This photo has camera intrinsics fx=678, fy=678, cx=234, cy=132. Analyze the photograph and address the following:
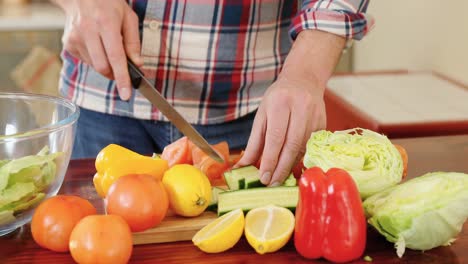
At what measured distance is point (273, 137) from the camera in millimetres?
1116

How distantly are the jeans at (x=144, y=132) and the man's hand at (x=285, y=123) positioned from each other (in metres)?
0.36

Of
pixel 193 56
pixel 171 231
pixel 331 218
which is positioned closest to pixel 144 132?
pixel 193 56

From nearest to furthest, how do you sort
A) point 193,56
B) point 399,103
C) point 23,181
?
point 23,181
point 193,56
point 399,103

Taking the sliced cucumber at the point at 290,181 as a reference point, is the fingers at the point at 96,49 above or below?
above

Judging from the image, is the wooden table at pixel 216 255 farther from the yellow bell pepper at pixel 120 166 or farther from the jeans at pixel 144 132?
the jeans at pixel 144 132

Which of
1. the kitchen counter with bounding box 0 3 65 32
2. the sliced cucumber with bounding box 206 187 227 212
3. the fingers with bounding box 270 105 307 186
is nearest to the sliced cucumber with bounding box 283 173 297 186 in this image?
the fingers with bounding box 270 105 307 186

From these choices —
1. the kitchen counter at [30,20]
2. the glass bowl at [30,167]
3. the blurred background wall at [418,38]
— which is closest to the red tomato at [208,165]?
the glass bowl at [30,167]

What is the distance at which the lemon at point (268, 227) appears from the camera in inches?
37.9

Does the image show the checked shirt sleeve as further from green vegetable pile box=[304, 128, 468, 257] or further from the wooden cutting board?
the wooden cutting board

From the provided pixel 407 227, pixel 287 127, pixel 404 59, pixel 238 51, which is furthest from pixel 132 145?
pixel 404 59

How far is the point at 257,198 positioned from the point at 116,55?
366mm

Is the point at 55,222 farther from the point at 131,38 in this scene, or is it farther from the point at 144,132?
the point at 144,132

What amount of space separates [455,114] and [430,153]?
1.90ft

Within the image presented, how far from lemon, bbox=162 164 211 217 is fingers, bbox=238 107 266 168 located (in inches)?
4.9
